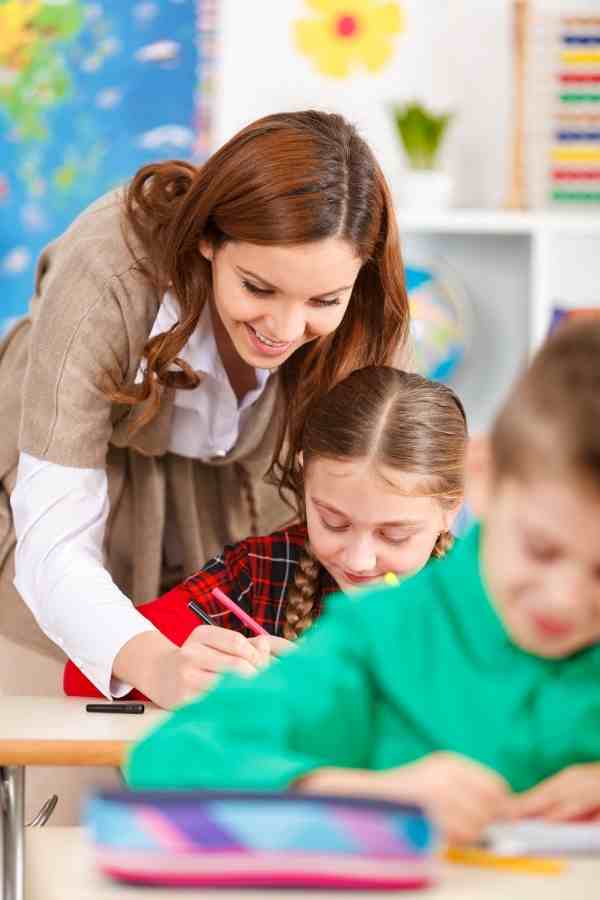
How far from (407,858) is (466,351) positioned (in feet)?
9.59

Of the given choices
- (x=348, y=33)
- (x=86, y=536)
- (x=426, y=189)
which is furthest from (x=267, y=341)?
(x=348, y=33)

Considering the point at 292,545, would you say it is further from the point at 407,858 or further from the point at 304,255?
the point at 407,858

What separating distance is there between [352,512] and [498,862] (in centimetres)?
93

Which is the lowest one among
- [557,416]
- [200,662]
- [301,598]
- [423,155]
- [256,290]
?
[301,598]

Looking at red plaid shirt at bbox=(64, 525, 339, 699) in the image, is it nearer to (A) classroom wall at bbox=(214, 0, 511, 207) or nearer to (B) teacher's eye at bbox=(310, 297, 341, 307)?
(B) teacher's eye at bbox=(310, 297, 341, 307)

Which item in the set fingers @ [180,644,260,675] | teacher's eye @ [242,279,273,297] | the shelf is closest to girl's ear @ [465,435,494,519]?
fingers @ [180,644,260,675]

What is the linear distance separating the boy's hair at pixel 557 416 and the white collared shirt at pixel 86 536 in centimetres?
86

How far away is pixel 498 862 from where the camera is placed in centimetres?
83

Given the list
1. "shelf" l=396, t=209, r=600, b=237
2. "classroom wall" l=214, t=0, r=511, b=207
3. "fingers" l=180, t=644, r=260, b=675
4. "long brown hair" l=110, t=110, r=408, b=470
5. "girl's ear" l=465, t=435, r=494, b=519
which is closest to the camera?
"girl's ear" l=465, t=435, r=494, b=519

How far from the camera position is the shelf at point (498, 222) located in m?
3.44

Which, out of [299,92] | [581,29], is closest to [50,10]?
[299,92]

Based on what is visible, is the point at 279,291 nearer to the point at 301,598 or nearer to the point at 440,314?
the point at 301,598

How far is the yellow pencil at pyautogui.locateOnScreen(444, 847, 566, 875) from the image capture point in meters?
0.82

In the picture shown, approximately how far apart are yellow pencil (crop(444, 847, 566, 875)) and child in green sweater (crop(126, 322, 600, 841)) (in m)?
0.01
